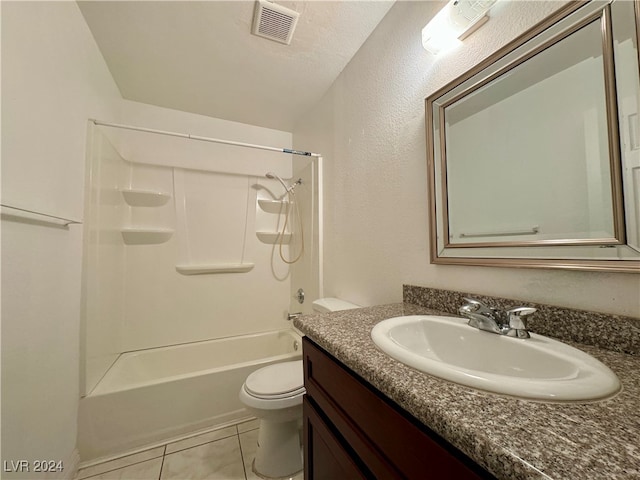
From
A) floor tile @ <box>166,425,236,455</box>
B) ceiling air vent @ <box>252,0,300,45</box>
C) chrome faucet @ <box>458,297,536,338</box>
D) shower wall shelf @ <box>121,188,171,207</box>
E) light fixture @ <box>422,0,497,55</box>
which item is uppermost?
ceiling air vent @ <box>252,0,300,45</box>

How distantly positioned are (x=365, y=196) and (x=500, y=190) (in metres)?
0.69

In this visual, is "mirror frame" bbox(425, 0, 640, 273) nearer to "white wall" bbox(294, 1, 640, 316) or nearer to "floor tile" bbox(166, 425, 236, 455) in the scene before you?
"white wall" bbox(294, 1, 640, 316)

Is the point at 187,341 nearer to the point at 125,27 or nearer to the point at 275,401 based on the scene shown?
the point at 275,401

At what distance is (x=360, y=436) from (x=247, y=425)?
1382mm

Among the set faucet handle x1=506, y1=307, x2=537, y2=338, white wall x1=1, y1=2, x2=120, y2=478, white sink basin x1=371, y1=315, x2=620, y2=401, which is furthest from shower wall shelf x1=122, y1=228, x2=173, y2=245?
faucet handle x1=506, y1=307, x2=537, y2=338

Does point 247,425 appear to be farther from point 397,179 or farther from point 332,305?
point 397,179

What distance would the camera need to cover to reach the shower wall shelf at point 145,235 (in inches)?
73.4

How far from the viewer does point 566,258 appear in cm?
63

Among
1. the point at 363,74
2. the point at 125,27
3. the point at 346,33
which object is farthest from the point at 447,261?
the point at 125,27

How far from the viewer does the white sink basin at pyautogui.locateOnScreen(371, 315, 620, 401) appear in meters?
0.38

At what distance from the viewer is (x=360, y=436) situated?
21.5 inches

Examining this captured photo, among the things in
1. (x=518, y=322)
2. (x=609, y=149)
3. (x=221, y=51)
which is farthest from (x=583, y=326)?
(x=221, y=51)

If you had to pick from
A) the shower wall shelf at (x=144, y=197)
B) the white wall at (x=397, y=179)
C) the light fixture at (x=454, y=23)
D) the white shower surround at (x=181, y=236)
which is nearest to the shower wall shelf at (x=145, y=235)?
the white shower surround at (x=181, y=236)

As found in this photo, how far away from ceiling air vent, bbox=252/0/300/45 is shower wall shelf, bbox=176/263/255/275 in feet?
5.52
